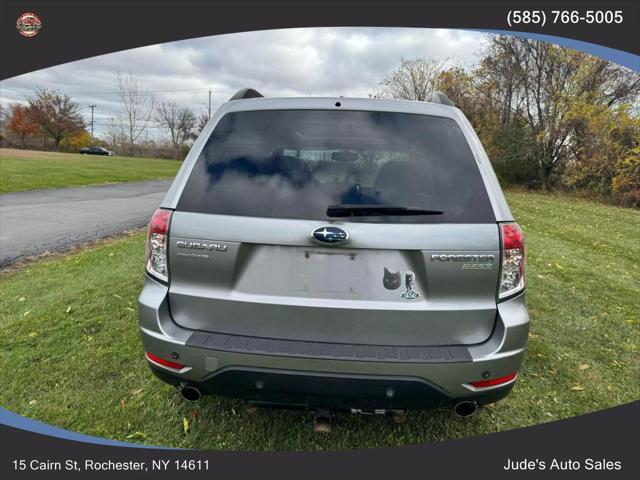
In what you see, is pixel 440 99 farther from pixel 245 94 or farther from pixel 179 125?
pixel 179 125

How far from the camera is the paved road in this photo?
7.65 meters

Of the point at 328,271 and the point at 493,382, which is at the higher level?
the point at 328,271

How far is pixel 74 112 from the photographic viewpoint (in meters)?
60.3

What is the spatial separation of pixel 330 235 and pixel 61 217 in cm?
1061

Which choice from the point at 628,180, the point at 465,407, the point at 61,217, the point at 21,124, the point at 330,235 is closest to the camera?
the point at 330,235

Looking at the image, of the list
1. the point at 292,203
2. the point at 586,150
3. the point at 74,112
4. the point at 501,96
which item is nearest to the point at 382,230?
the point at 292,203

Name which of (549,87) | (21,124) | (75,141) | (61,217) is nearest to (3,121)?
(21,124)

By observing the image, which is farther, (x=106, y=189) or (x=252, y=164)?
(x=106, y=189)

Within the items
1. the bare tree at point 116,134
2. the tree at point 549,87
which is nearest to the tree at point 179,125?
the bare tree at point 116,134

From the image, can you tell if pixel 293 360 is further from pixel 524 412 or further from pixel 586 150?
pixel 586 150

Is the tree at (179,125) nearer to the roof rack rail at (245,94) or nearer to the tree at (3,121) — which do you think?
the tree at (3,121)

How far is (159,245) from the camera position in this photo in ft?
7.14

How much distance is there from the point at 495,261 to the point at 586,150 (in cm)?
2159

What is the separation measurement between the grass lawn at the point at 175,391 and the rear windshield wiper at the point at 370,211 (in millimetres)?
1551
